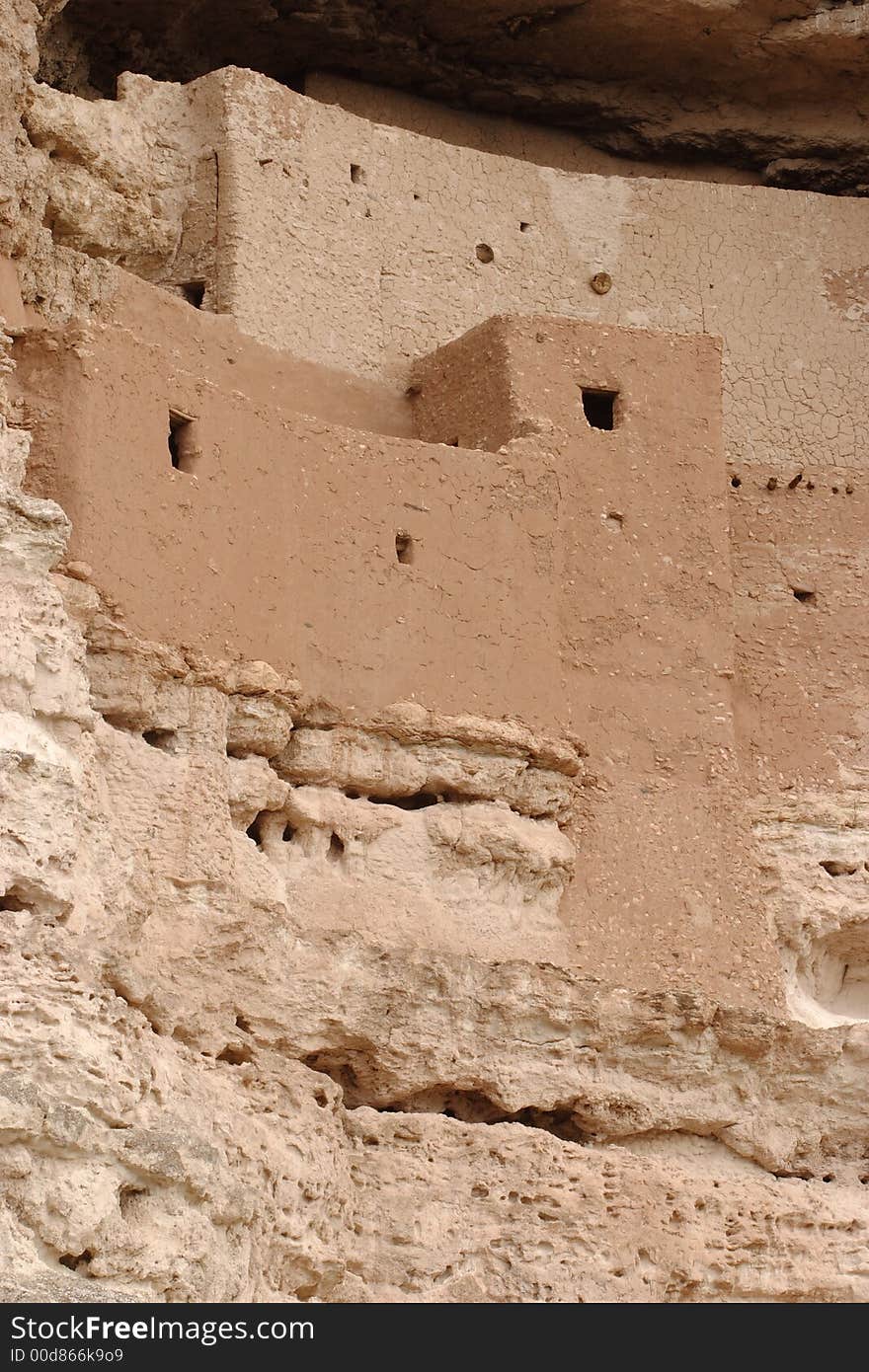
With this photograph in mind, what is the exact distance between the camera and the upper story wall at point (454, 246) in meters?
15.2

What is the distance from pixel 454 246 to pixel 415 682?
3.89m

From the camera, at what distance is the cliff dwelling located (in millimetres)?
11219

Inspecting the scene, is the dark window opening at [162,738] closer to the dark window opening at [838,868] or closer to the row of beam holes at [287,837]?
the row of beam holes at [287,837]

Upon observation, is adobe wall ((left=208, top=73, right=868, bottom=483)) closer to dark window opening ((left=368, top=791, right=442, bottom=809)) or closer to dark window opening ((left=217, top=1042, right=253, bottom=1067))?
dark window opening ((left=368, top=791, right=442, bottom=809))

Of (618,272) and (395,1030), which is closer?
(395,1030)

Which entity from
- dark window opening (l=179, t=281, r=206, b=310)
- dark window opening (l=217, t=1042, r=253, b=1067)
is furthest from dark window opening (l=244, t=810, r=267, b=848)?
dark window opening (l=179, t=281, r=206, b=310)

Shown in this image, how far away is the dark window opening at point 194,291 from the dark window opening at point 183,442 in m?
2.40

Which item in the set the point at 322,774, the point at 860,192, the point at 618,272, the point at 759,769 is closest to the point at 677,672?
the point at 759,769

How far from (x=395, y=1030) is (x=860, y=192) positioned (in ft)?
25.9

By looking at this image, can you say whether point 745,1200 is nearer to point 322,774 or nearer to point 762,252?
point 322,774

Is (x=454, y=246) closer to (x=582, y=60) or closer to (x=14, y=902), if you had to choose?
(x=582, y=60)

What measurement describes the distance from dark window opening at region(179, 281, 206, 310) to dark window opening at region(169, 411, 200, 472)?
2404mm

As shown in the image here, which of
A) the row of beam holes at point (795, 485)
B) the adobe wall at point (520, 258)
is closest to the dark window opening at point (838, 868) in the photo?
the row of beam holes at point (795, 485)

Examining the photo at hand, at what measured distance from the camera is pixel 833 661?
1505cm
